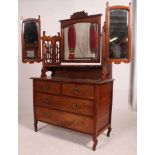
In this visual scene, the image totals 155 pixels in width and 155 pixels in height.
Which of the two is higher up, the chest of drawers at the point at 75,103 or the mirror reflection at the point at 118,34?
the mirror reflection at the point at 118,34

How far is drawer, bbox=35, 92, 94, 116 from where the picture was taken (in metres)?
1.88

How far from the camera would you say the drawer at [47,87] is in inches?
83.4

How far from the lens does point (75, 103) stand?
1.96 m

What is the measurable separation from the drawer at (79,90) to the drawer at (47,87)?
11 centimetres

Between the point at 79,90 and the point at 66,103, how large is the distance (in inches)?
9.4

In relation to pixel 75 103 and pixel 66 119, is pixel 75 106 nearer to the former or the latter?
pixel 75 103

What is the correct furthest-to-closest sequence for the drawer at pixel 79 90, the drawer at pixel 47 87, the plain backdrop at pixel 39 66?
the plain backdrop at pixel 39 66 → the drawer at pixel 47 87 → the drawer at pixel 79 90

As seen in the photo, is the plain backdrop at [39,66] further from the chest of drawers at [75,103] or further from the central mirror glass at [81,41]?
the central mirror glass at [81,41]
